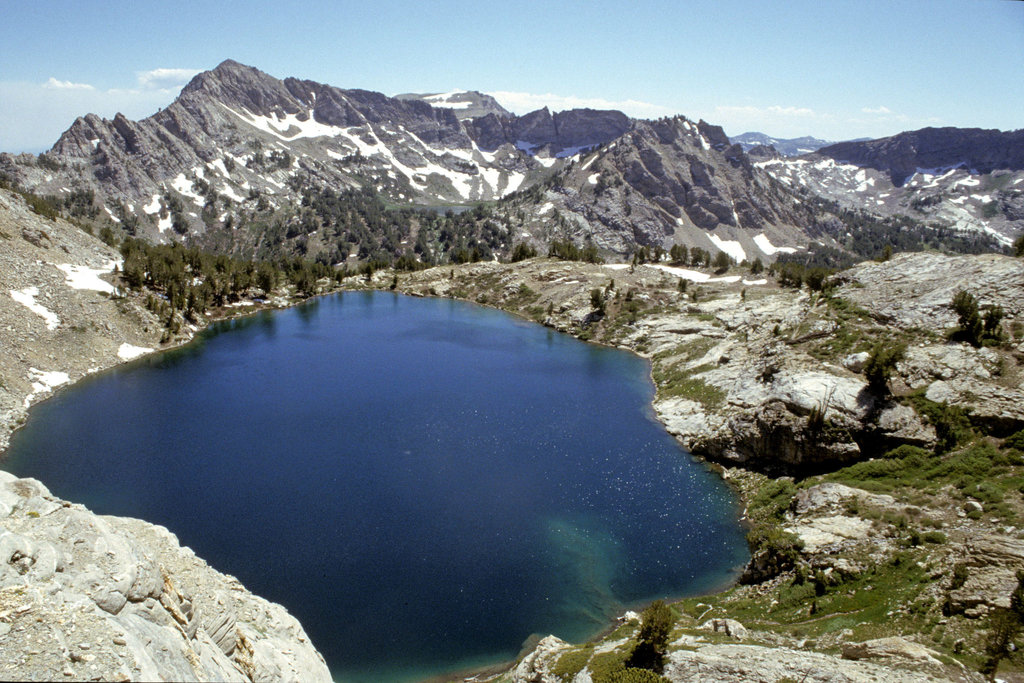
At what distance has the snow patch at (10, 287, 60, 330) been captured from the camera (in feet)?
201

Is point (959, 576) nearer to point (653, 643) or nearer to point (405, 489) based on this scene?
point (653, 643)

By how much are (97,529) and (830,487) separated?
1494 inches

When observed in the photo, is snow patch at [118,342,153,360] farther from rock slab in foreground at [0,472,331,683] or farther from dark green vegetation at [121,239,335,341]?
rock slab in foreground at [0,472,331,683]

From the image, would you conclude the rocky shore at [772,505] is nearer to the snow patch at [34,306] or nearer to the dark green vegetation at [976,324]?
the snow patch at [34,306]

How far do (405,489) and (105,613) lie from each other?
2551 cm

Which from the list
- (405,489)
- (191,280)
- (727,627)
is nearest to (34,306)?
(191,280)

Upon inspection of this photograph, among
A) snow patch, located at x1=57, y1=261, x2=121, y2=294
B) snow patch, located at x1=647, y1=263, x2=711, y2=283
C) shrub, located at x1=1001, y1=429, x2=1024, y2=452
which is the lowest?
shrub, located at x1=1001, y1=429, x2=1024, y2=452

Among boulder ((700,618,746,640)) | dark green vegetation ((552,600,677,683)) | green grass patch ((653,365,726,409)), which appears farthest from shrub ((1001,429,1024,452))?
dark green vegetation ((552,600,677,683))

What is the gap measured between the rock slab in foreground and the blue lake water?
21.9 ft

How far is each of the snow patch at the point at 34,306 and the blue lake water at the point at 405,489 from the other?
29.0 ft

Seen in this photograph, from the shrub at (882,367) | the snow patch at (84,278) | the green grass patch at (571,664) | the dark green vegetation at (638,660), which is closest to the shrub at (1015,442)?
the shrub at (882,367)

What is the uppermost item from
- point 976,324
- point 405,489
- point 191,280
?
point 976,324

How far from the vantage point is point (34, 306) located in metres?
62.0

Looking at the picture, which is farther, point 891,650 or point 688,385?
point 688,385
